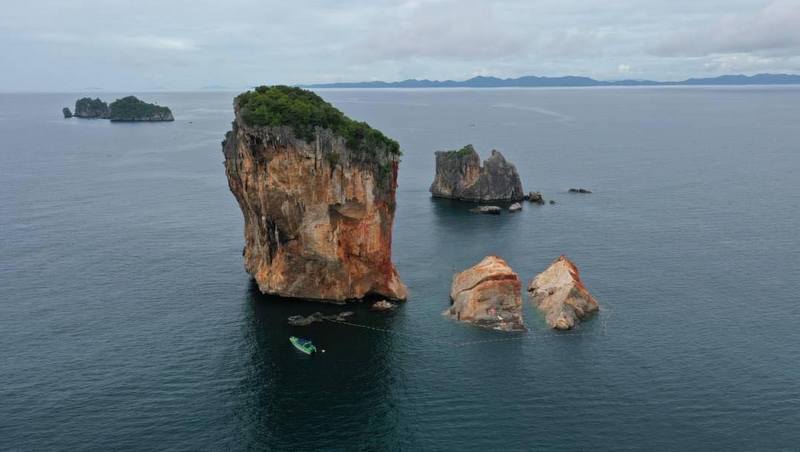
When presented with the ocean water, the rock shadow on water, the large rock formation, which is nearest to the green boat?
the rock shadow on water

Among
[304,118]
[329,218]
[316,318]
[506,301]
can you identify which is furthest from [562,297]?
[304,118]

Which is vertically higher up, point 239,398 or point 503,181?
point 503,181

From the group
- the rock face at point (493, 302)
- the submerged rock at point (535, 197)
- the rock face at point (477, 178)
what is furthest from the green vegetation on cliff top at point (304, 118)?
the submerged rock at point (535, 197)

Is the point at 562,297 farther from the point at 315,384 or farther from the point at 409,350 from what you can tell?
the point at 315,384

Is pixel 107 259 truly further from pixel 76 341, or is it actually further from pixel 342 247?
Result: pixel 342 247

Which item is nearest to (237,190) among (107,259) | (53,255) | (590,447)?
(107,259)

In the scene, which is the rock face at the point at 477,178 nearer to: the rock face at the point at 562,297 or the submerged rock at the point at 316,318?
the rock face at the point at 562,297

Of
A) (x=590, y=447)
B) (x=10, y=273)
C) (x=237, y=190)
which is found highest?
(x=237, y=190)
